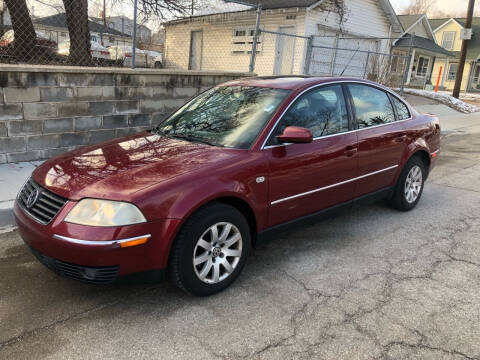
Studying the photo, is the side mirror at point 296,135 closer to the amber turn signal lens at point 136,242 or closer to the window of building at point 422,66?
the amber turn signal lens at point 136,242

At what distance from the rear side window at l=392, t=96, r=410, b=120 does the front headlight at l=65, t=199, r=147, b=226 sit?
3.52 meters

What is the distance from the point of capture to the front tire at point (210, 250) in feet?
9.68

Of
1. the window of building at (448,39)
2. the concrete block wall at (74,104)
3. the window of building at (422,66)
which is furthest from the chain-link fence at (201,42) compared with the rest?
the window of building at (448,39)

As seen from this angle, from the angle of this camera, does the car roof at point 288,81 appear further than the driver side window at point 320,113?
Yes

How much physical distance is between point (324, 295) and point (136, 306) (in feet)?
4.71

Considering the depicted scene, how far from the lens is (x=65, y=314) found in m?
2.94

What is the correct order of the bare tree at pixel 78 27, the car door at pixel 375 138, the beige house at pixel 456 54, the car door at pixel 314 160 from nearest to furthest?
1. the car door at pixel 314 160
2. the car door at pixel 375 138
3. the bare tree at pixel 78 27
4. the beige house at pixel 456 54

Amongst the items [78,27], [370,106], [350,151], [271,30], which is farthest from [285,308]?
[271,30]

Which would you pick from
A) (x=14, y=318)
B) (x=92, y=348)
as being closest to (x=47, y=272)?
(x=14, y=318)

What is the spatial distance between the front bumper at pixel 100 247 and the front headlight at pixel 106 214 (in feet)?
0.12

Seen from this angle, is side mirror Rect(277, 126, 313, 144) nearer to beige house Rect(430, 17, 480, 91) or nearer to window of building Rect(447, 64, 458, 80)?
beige house Rect(430, 17, 480, 91)

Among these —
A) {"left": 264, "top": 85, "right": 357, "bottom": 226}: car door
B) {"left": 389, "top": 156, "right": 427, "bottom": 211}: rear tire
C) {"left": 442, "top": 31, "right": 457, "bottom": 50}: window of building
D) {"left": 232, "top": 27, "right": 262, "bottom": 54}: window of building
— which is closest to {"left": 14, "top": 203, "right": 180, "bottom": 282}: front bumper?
{"left": 264, "top": 85, "right": 357, "bottom": 226}: car door

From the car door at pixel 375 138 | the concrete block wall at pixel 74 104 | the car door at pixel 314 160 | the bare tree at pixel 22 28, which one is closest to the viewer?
the car door at pixel 314 160

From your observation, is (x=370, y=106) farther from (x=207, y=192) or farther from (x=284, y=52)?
(x=284, y=52)
